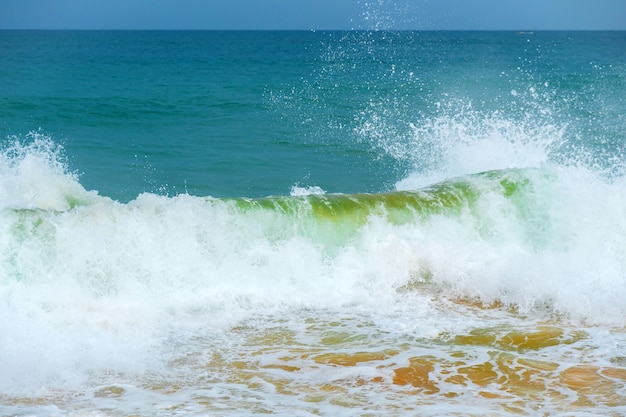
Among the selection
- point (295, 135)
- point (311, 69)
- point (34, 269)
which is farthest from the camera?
point (311, 69)

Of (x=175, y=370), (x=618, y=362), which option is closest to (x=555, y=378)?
(x=618, y=362)

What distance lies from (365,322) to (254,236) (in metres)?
2.26

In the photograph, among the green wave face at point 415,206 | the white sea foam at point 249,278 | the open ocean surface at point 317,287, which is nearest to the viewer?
the open ocean surface at point 317,287

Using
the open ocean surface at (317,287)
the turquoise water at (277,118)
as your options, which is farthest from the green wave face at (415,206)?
the turquoise water at (277,118)

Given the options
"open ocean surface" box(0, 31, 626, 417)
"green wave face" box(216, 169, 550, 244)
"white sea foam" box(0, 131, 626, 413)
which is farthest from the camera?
"green wave face" box(216, 169, 550, 244)

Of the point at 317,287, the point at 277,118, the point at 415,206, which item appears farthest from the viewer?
the point at 277,118

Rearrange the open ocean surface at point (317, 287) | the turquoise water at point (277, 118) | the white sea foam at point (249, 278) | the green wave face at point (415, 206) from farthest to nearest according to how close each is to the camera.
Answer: the turquoise water at point (277, 118), the green wave face at point (415, 206), the white sea foam at point (249, 278), the open ocean surface at point (317, 287)

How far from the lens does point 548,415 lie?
5.18 meters

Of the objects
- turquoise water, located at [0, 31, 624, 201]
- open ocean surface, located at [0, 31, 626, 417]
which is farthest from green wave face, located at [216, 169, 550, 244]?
turquoise water, located at [0, 31, 624, 201]

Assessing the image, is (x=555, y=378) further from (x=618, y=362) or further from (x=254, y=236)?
(x=254, y=236)

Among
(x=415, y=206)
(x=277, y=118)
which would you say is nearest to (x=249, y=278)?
(x=415, y=206)

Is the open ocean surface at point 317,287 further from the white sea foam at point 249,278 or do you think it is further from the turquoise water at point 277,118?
the turquoise water at point 277,118

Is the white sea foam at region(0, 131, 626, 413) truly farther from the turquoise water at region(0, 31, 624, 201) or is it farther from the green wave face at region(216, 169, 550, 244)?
the turquoise water at region(0, 31, 624, 201)

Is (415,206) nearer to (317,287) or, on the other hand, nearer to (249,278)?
(317,287)
